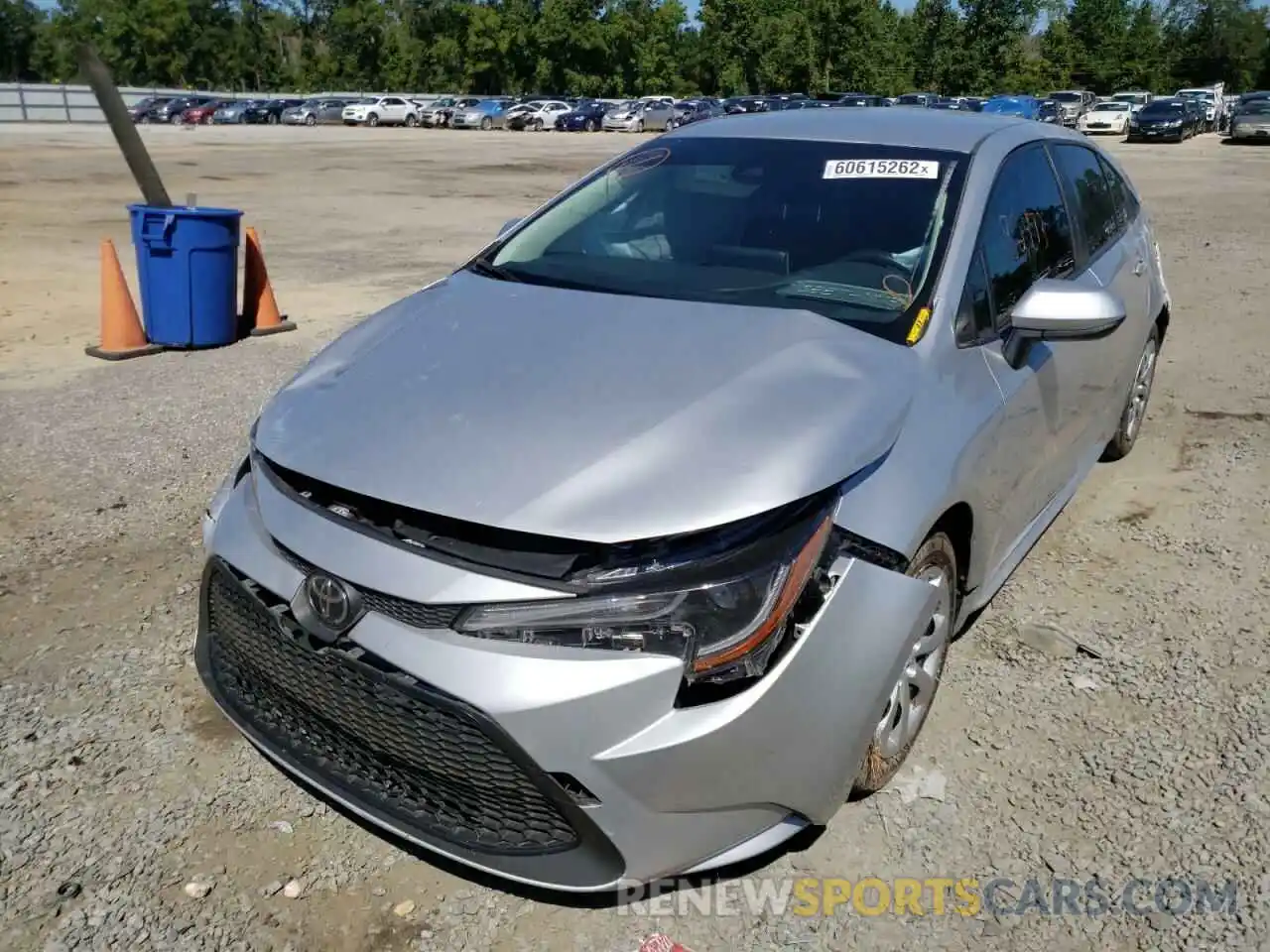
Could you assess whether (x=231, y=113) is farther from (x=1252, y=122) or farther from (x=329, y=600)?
(x=329, y=600)

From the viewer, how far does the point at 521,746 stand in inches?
83.3

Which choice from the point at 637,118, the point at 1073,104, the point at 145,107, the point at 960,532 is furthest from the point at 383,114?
the point at 960,532

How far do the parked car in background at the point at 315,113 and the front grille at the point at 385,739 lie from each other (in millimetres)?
63602

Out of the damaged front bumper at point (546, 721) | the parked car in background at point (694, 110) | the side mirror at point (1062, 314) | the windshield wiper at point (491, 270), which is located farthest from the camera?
the parked car in background at point (694, 110)

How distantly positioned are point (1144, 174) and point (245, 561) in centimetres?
2576

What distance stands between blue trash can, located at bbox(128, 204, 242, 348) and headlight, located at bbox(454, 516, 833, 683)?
19.7ft

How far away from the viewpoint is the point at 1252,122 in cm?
3728

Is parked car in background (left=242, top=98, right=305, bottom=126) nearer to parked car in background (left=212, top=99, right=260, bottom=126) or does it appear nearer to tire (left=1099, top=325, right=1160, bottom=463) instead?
parked car in background (left=212, top=99, right=260, bottom=126)

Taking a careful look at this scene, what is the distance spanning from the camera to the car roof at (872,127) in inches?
143

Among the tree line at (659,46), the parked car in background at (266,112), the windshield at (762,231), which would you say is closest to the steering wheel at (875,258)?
the windshield at (762,231)

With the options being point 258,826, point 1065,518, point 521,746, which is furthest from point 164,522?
point 1065,518

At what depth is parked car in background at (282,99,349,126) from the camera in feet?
199

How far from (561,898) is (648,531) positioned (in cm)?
98

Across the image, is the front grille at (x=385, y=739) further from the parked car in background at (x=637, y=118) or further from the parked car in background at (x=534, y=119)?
the parked car in background at (x=534, y=119)
